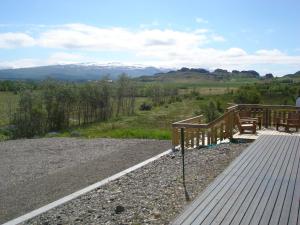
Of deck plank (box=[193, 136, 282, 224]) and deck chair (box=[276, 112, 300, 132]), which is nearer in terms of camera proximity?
deck plank (box=[193, 136, 282, 224])

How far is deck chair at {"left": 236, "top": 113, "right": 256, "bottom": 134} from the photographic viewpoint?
12.5 m

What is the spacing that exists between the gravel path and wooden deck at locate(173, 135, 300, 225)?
3.57 metres

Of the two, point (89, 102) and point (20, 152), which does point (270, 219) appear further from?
point (89, 102)

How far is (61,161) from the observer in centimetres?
1239

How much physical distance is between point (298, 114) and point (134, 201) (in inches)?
326

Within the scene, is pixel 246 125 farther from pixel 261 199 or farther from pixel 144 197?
pixel 261 199

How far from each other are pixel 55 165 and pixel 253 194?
7.33 m

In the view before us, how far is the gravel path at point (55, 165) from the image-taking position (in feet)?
27.7

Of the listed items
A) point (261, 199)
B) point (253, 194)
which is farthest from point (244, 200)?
point (253, 194)

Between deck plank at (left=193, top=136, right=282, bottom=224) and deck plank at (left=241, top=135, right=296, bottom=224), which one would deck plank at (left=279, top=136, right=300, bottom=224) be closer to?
deck plank at (left=241, top=135, right=296, bottom=224)

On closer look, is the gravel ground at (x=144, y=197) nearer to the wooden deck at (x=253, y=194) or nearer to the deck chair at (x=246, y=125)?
the wooden deck at (x=253, y=194)

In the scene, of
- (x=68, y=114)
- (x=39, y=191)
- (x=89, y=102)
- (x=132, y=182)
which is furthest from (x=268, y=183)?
(x=89, y=102)

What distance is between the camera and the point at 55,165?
11828 millimetres

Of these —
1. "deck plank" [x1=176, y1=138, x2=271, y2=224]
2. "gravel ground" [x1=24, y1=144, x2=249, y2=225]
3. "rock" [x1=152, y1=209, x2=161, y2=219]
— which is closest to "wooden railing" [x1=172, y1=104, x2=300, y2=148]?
"gravel ground" [x1=24, y1=144, x2=249, y2=225]
